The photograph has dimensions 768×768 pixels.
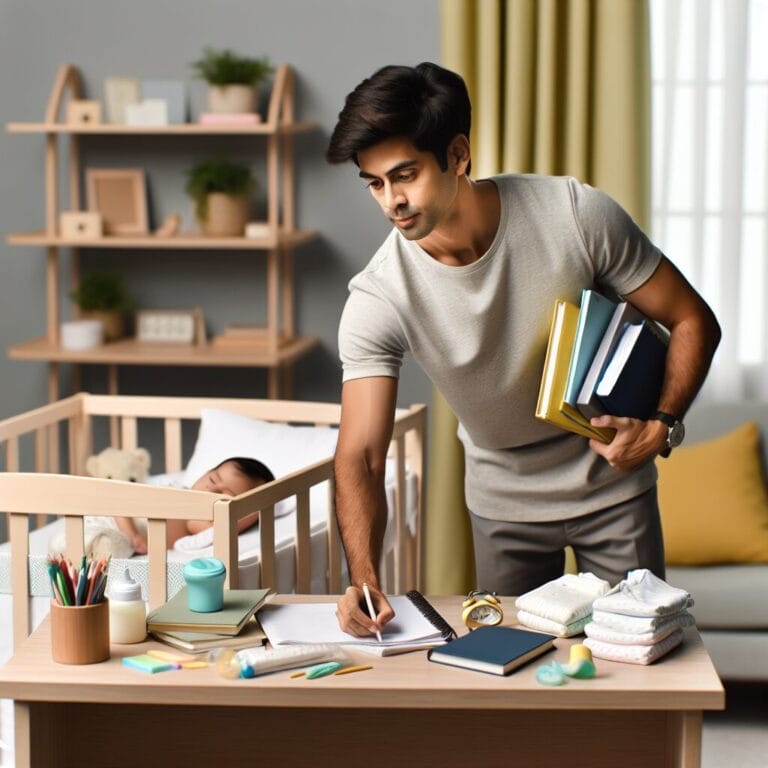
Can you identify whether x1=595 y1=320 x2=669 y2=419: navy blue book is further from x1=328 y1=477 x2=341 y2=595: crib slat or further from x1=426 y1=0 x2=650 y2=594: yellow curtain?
x1=426 y1=0 x2=650 y2=594: yellow curtain

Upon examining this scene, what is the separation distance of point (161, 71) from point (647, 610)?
8.43ft

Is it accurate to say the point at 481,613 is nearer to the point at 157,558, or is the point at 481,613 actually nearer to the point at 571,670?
the point at 571,670

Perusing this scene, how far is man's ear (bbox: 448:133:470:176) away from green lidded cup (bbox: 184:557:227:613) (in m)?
0.62

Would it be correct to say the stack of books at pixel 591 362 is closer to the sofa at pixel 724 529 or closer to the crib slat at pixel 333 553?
the crib slat at pixel 333 553

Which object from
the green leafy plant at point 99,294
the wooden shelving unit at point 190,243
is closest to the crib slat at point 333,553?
the wooden shelving unit at point 190,243

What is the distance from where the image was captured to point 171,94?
3.46 m

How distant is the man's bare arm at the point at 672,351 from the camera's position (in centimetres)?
179

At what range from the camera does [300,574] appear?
217 cm

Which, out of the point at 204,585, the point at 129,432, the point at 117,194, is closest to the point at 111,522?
the point at 129,432

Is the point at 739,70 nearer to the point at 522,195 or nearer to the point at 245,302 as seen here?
the point at 245,302

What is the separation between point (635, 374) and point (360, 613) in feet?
1.76

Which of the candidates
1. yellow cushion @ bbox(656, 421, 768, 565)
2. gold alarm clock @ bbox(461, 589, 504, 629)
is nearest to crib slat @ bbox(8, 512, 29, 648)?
gold alarm clock @ bbox(461, 589, 504, 629)

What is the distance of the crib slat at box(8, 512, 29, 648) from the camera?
6.69 ft

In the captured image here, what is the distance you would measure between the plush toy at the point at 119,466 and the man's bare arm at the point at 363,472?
111cm
